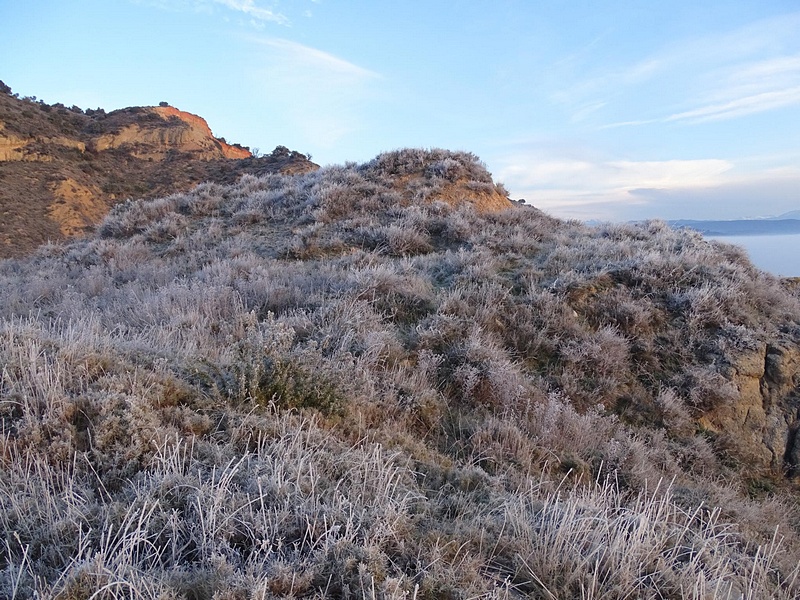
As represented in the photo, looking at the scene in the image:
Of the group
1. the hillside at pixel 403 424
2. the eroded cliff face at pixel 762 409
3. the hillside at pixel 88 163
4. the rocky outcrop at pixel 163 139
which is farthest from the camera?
the rocky outcrop at pixel 163 139

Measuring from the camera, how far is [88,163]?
3278 cm

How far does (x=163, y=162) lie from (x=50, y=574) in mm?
41818

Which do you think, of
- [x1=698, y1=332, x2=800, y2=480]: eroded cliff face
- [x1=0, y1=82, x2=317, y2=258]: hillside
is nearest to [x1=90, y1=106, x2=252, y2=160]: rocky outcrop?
[x1=0, y1=82, x2=317, y2=258]: hillside

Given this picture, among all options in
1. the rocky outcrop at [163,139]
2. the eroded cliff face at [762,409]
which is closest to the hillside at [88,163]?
the rocky outcrop at [163,139]

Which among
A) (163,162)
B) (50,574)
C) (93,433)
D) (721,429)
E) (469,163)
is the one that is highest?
(163,162)

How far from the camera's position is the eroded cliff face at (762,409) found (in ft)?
16.8

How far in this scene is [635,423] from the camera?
502 centimetres

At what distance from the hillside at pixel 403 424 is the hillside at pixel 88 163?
72.4ft

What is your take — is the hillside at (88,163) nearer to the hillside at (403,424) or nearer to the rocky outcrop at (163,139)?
the rocky outcrop at (163,139)

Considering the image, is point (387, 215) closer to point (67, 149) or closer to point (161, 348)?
point (161, 348)

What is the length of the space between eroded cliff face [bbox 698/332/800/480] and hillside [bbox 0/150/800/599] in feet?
0.11

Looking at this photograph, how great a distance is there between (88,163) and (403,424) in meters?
38.1

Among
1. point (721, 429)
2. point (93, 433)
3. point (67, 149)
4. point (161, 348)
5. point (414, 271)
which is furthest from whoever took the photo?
point (67, 149)

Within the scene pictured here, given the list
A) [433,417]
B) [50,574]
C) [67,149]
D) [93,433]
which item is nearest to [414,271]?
[433,417]
